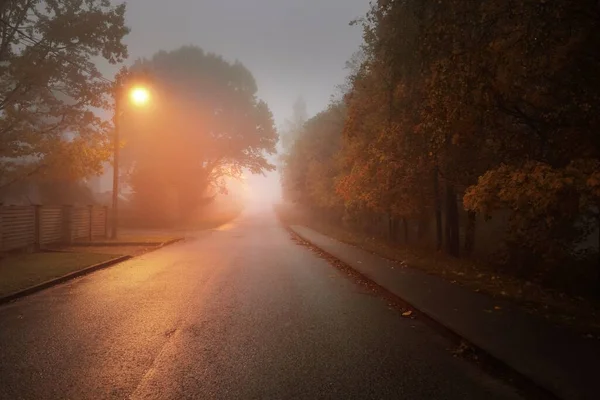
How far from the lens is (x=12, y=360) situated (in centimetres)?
514

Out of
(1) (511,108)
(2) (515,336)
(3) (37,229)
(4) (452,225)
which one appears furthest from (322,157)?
(2) (515,336)

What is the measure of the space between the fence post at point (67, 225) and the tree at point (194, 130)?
1846 centimetres

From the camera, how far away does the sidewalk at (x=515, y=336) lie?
4.45m

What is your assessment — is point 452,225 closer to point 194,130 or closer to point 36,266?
point 36,266

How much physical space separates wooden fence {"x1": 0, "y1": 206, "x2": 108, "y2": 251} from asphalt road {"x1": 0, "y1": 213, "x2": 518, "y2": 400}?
255 inches

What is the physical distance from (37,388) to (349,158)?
16809mm

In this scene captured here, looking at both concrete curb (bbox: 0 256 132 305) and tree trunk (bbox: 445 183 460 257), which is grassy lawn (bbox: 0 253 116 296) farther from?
tree trunk (bbox: 445 183 460 257)

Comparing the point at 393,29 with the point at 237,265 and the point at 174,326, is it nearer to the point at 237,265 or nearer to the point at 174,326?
the point at 237,265

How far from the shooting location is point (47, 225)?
1780 cm

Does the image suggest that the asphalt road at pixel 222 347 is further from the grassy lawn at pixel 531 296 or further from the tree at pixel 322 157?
the tree at pixel 322 157

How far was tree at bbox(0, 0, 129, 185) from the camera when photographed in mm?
20844

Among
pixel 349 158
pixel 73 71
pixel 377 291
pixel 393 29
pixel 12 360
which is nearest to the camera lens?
pixel 12 360

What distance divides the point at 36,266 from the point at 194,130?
32724 millimetres

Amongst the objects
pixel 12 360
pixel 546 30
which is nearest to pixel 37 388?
pixel 12 360
